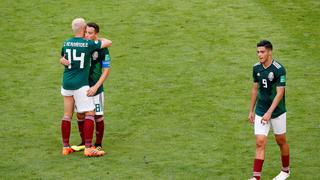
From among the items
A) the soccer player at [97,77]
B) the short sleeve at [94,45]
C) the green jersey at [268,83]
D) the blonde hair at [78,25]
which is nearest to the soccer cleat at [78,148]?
the soccer player at [97,77]

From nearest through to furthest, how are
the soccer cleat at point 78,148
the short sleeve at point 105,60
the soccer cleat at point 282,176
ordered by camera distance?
the soccer cleat at point 282,176 < the short sleeve at point 105,60 < the soccer cleat at point 78,148

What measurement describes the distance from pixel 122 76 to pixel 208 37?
2.62 metres

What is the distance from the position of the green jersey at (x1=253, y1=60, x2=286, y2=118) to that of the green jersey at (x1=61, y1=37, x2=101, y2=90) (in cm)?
260

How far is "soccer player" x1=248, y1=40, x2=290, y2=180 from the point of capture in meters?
10.4

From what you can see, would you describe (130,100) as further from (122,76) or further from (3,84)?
(3,84)

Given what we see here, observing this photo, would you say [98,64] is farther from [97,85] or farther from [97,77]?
[97,85]

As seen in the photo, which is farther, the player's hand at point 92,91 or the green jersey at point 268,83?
the player's hand at point 92,91

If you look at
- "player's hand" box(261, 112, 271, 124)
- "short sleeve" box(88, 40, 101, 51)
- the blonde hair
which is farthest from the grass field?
the blonde hair

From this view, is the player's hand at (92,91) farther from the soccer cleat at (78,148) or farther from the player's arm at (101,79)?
the soccer cleat at (78,148)

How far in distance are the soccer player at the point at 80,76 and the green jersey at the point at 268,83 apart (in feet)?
8.18

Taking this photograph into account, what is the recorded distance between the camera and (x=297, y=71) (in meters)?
15.4

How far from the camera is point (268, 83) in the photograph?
10461 millimetres

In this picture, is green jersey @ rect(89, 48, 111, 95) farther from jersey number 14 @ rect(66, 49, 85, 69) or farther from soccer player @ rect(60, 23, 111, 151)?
jersey number 14 @ rect(66, 49, 85, 69)

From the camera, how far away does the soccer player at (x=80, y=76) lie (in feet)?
37.8
